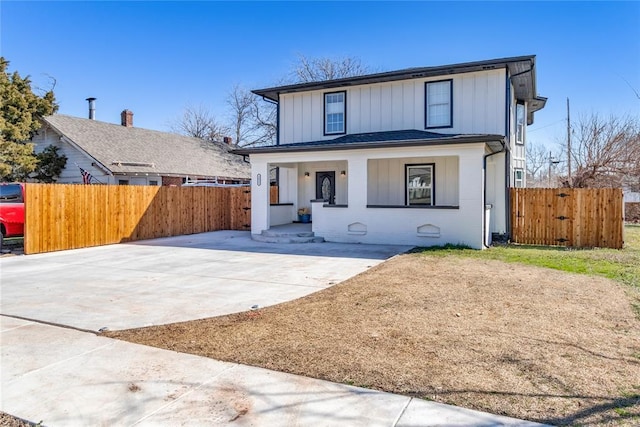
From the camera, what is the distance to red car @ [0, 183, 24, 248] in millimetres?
12031

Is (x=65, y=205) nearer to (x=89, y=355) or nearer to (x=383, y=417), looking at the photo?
(x=89, y=355)

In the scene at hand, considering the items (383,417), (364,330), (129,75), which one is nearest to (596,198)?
(364,330)

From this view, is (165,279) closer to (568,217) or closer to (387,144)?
(387,144)

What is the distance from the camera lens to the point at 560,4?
12.4 metres

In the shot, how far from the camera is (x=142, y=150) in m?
23.0

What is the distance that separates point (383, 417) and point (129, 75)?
27.2m

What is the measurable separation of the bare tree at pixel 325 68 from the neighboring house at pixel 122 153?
12.7 metres

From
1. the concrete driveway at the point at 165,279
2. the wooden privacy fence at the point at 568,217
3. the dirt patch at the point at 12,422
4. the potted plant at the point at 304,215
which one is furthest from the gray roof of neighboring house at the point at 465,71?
the dirt patch at the point at 12,422

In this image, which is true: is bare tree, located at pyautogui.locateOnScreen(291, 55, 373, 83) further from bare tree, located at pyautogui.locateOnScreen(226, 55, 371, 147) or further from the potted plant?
the potted plant

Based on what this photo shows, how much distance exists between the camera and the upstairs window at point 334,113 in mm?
16719

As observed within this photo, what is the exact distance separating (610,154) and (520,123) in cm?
712

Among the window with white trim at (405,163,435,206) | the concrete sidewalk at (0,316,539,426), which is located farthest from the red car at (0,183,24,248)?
the window with white trim at (405,163,435,206)

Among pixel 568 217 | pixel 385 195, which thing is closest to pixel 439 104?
pixel 385 195

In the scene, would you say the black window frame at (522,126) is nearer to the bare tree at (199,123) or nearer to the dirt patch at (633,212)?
the dirt patch at (633,212)
